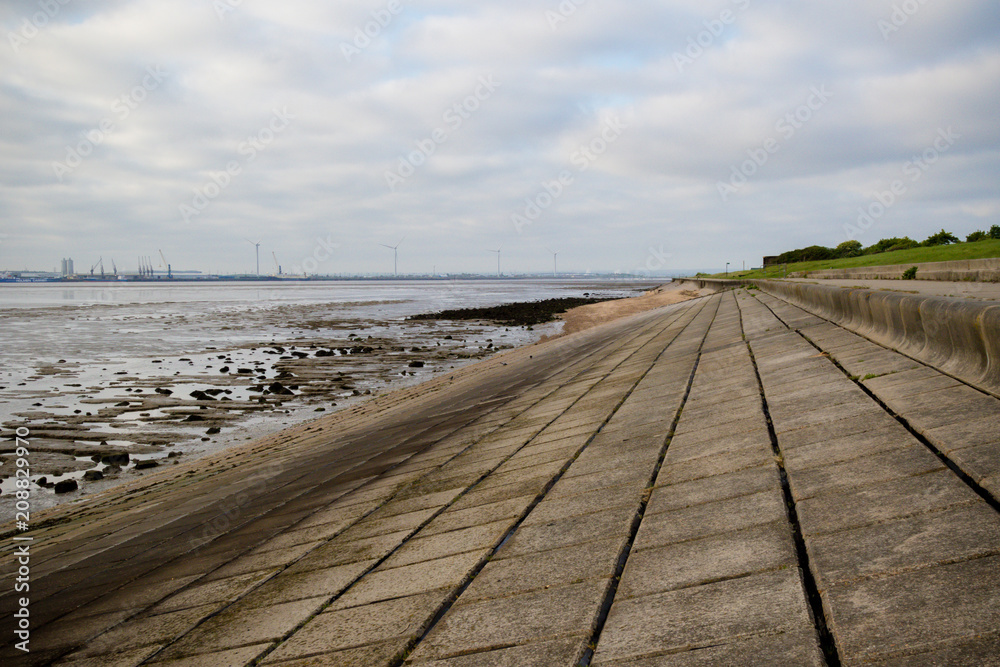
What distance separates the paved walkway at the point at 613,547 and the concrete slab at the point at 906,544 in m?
0.01

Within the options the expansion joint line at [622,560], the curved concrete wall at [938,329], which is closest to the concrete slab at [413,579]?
the expansion joint line at [622,560]

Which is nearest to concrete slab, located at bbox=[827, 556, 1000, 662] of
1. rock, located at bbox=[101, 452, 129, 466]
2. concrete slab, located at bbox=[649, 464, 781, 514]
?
concrete slab, located at bbox=[649, 464, 781, 514]

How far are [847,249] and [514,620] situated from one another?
65.3 metres

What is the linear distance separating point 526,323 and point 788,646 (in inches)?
1580

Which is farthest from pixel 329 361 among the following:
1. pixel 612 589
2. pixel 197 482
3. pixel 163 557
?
pixel 612 589

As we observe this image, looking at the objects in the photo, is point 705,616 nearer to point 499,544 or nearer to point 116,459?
point 499,544

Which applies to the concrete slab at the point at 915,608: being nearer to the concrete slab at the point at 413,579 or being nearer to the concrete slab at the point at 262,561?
the concrete slab at the point at 413,579

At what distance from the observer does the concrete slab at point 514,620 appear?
2.75 meters

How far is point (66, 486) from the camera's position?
411 inches

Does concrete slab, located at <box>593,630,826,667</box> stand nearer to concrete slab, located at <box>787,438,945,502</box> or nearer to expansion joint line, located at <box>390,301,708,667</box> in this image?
expansion joint line, located at <box>390,301,708,667</box>

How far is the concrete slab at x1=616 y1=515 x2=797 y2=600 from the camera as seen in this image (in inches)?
114

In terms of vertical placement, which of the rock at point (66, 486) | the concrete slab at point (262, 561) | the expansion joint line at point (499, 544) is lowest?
the rock at point (66, 486)

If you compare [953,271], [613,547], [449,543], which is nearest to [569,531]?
[613,547]

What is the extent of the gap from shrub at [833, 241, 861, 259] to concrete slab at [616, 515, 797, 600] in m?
61.1
